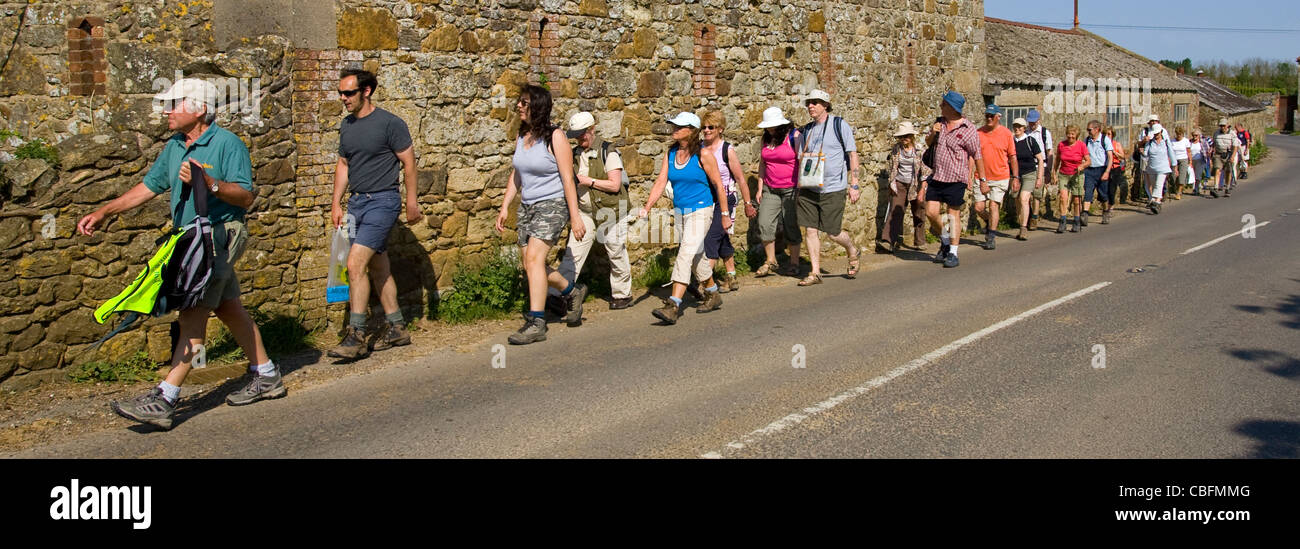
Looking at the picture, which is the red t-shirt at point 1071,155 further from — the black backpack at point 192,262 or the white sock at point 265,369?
the black backpack at point 192,262

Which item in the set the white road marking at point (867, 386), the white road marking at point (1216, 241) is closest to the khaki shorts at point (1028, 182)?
the white road marking at point (1216, 241)

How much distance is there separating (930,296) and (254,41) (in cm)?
622

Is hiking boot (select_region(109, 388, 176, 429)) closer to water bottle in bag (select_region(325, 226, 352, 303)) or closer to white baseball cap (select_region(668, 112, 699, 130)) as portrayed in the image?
water bottle in bag (select_region(325, 226, 352, 303))

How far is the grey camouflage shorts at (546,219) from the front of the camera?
7.89 metres

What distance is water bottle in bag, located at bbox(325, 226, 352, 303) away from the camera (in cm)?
756

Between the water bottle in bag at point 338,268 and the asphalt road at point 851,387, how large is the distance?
83 cm

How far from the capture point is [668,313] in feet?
28.2

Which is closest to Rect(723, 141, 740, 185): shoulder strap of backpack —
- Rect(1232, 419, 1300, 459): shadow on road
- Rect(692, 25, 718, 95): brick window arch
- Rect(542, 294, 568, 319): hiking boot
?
Rect(692, 25, 718, 95): brick window arch

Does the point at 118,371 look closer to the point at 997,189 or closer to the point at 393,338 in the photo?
the point at 393,338

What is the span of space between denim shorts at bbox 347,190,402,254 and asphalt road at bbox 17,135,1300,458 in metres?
0.92

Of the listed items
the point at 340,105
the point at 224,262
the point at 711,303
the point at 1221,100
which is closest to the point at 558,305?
the point at 711,303

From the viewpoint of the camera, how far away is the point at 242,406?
6.16 meters
